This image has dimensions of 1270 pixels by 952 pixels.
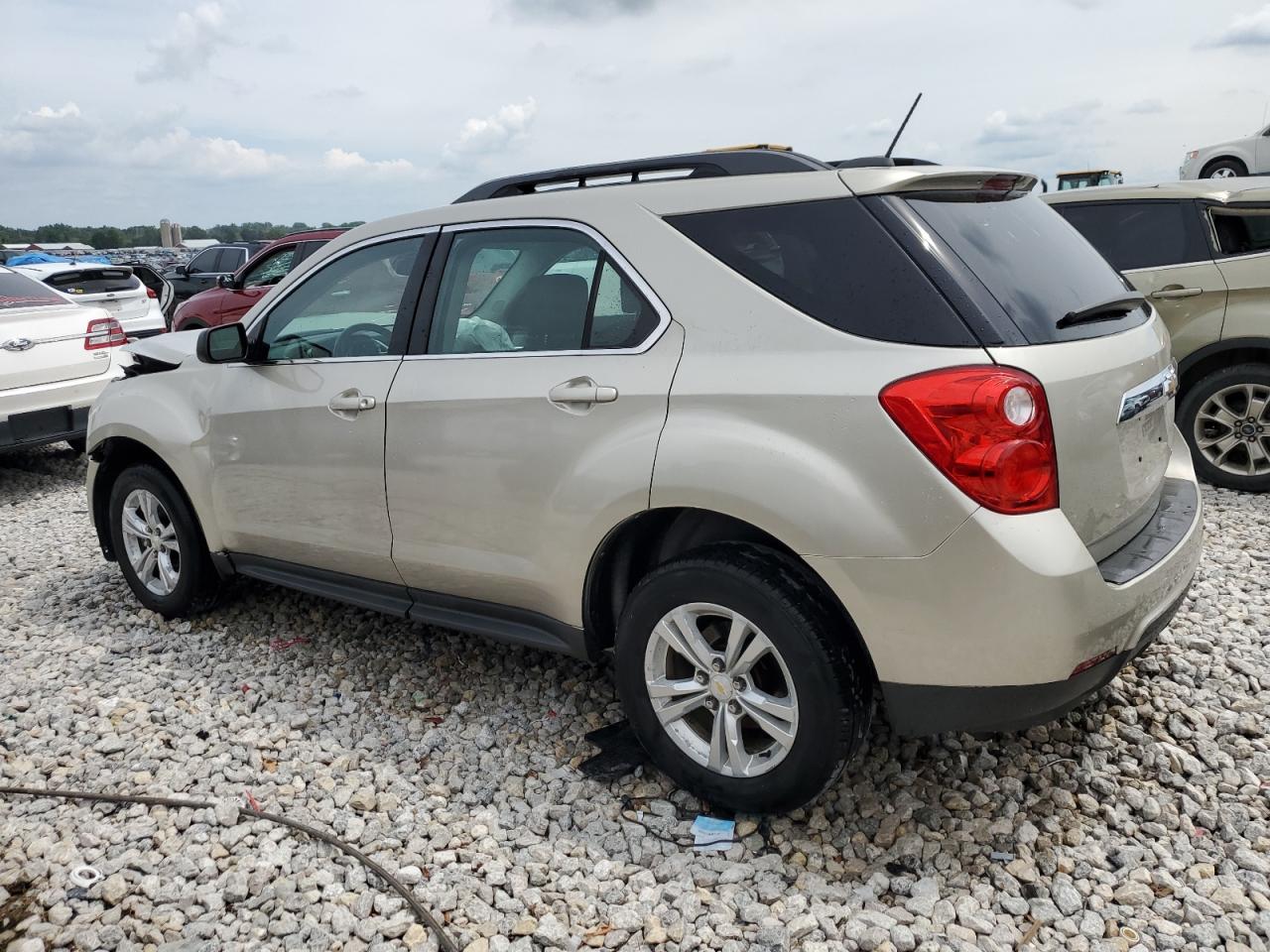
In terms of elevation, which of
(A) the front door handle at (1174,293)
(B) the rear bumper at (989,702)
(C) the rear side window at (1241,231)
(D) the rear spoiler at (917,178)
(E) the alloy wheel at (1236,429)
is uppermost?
(D) the rear spoiler at (917,178)

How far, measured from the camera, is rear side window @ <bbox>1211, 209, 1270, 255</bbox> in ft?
19.6

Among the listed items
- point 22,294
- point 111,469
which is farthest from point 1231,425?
point 22,294

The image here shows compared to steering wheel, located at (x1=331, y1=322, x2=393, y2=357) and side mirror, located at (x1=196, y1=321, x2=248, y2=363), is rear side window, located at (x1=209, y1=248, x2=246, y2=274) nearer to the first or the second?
side mirror, located at (x1=196, y1=321, x2=248, y2=363)

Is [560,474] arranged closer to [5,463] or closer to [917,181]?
[917,181]

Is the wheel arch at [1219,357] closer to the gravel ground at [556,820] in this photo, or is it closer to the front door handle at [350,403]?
the gravel ground at [556,820]

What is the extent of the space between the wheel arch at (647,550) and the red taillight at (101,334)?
642 cm

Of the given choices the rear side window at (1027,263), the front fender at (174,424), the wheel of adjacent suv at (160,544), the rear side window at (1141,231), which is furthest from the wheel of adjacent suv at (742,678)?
the rear side window at (1141,231)

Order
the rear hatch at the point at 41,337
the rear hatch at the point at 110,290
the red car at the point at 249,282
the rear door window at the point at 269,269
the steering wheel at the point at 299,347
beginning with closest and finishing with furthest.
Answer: the steering wheel at the point at 299,347 → the rear hatch at the point at 41,337 → the rear hatch at the point at 110,290 → the red car at the point at 249,282 → the rear door window at the point at 269,269

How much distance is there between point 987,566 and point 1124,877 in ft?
3.31

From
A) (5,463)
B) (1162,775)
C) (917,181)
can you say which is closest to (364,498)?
(917,181)

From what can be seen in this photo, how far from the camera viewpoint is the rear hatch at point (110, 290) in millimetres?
11359

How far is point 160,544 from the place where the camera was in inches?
185

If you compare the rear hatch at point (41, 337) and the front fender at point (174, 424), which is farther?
the rear hatch at point (41, 337)

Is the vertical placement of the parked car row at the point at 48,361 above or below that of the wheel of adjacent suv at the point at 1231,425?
above
